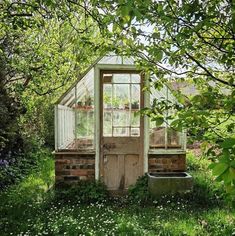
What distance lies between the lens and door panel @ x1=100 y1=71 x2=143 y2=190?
730 cm

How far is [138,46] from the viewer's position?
2586 mm

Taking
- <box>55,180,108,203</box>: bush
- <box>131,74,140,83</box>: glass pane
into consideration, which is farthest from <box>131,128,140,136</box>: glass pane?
<box>55,180,108,203</box>: bush

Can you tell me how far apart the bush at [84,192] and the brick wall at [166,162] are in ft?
3.54

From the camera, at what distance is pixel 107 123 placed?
24.1 feet

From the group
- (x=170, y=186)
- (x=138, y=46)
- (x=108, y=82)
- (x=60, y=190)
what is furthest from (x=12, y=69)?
(x=138, y=46)

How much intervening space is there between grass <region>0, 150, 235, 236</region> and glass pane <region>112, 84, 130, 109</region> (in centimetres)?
189

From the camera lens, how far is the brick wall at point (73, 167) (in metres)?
7.18

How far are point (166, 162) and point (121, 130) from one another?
3.69 ft

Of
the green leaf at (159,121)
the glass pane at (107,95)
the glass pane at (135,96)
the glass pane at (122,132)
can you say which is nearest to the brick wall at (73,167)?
the glass pane at (122,132)

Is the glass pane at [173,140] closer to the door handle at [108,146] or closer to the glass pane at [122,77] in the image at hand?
the door handle at [108,146]

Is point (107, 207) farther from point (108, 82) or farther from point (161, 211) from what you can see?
point (108, 82)

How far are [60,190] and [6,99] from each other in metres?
3.29

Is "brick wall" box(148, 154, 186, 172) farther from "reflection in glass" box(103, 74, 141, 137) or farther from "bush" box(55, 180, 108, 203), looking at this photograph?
"bush" box(55, 180, 108, 203)

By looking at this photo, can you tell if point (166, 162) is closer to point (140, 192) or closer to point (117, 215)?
point (140, 192)
